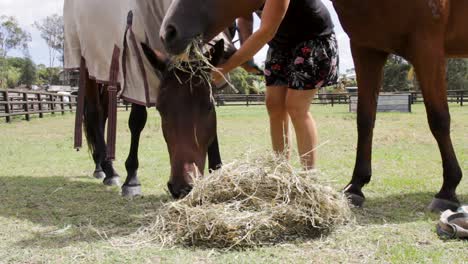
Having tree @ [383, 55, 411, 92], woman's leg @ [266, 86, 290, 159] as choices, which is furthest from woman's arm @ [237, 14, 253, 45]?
tree @ [383, 55, 411, 92]

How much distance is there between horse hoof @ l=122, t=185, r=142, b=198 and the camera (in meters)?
3.97

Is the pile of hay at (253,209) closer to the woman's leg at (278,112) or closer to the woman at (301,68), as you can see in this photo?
the woman at (301,68)

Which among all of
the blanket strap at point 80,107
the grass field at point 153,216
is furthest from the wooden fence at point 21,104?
the blanket strap at point 80,107

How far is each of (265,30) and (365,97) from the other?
3.72 ft

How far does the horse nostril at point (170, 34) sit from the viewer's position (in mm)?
2668

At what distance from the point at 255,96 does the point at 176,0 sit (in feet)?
110

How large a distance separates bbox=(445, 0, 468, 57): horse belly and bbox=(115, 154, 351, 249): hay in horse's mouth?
4.84 ft

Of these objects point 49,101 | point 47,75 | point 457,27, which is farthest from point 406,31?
point 47,75

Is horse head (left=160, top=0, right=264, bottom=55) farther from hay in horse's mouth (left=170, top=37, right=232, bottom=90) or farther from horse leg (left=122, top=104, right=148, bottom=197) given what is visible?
horse leg (left=122, top=104, right=148, bottom=197)

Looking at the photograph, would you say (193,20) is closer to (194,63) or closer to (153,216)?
(194,63)

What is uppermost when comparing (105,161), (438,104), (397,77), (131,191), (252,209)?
(397,77)

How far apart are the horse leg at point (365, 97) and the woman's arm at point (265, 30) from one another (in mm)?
935

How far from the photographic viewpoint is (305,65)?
3379 millimetres

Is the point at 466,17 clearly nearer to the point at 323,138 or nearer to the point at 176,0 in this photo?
the point at 176,0
